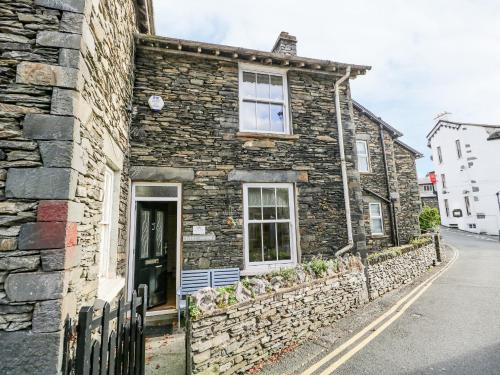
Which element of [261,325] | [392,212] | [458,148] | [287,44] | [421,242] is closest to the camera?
[261,325]

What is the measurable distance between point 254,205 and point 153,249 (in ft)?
8.76

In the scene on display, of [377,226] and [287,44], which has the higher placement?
[287,44]

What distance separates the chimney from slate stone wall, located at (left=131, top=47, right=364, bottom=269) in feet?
3.60

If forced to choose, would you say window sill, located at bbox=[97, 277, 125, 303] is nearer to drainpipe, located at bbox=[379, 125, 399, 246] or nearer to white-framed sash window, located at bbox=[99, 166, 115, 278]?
white-framed sash window, located at bbox=[99, 166, 115, 278]

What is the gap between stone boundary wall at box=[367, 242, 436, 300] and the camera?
7.15 meters

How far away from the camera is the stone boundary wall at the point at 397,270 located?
7152 millimetres

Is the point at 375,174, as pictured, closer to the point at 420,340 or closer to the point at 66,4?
the point at 420,340

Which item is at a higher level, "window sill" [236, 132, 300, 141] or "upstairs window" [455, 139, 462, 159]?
"upstairs window" [455, 139, 462, 159]

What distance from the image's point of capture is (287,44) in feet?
27.8

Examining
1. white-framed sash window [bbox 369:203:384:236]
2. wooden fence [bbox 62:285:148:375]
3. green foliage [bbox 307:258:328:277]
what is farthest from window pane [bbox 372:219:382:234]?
wooden fence [bbox 62:285:148:375]

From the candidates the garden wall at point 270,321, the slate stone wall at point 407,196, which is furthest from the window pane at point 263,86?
the slate stone wall at point 407,196

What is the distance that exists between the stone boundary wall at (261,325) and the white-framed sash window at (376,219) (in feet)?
27.4

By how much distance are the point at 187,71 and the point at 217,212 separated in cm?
364

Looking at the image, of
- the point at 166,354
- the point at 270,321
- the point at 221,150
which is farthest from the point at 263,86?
the point at 166,354
